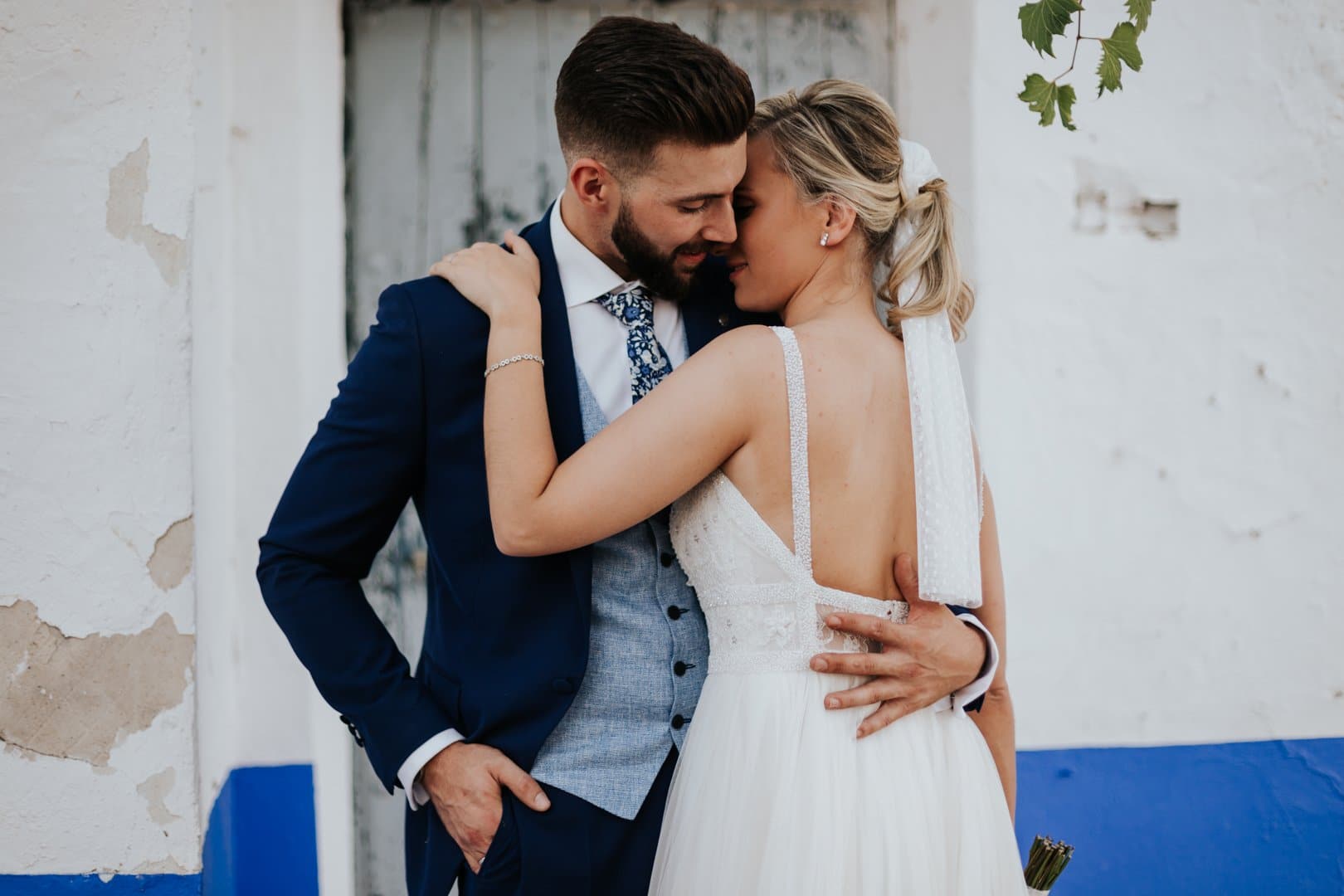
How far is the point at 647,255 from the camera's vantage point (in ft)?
6.25

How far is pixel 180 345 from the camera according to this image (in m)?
2.37

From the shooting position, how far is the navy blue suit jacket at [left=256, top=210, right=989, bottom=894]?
173 centimetres

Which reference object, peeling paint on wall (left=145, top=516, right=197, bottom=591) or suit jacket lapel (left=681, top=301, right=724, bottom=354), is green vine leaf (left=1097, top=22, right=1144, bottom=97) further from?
peeling paint on wall (left=145, top=516, right=197, bottom=591)

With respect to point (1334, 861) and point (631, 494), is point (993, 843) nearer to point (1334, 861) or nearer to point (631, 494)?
point (631, 494)

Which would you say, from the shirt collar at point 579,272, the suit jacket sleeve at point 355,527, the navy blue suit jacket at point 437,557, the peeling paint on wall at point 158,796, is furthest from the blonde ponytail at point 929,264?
the peeling paint on wall at point 158,796

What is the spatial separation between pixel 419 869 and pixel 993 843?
3.13 ft

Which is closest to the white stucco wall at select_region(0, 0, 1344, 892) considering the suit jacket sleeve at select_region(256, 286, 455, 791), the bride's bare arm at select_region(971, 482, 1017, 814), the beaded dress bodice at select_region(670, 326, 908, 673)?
the suit jacket sleeve at select_region(256, 286, 455, 791)

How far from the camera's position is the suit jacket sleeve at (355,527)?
1727 millimetres

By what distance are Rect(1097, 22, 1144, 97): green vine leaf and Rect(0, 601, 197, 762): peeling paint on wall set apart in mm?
2029

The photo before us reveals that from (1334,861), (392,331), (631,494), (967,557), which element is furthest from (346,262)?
(1334,861)

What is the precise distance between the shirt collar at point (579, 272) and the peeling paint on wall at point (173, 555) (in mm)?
1033

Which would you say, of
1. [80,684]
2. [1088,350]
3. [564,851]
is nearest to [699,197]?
[564,851]

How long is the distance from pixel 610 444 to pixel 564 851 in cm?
64

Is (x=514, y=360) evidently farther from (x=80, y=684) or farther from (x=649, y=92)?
(x=80, y=684)
